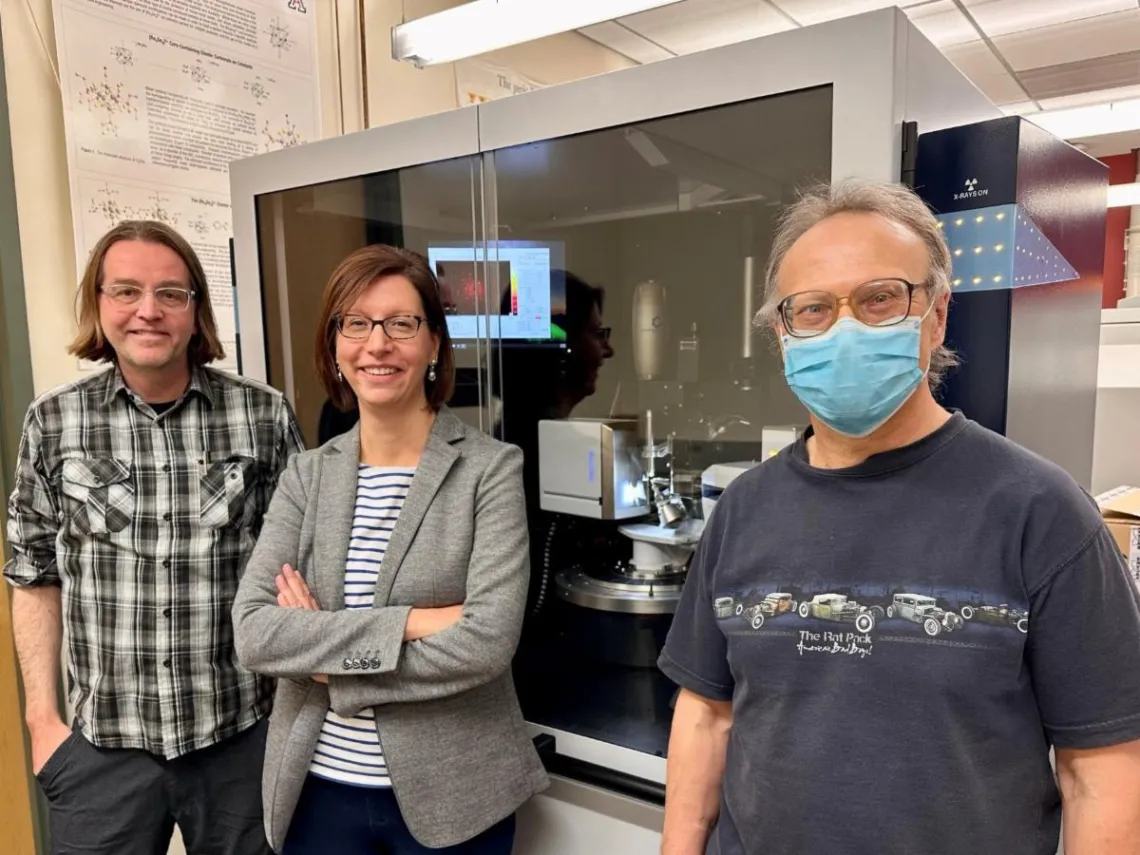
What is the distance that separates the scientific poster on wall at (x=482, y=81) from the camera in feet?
10.7

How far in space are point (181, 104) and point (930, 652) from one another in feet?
7.64

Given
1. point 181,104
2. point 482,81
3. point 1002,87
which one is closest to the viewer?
point 181,104

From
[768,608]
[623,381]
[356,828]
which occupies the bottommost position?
[356,828]

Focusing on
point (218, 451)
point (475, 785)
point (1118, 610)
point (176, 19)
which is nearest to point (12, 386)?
point (218, 451)

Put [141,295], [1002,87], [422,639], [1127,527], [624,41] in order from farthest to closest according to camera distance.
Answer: [1002,87]
[624,41]
[1127,527]
[141,295]
[422,639]

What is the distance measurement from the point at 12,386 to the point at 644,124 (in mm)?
1565

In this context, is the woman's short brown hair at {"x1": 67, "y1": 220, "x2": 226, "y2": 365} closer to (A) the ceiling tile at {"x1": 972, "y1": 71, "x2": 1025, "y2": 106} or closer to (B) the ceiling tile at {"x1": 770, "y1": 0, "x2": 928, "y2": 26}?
(B) the ceiling tile at {"x1": 770, "y1": 0, "x2": 928, "y2": 26}

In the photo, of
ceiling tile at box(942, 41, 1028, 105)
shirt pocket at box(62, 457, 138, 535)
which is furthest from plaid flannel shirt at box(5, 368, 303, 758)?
ceiling tile at box(942, 41, 1028, 105)

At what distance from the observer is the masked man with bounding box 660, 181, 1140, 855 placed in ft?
2.54

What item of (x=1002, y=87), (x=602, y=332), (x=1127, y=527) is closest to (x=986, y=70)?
(x=1002, y=87)

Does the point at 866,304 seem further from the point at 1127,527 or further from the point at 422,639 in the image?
the point at 1127,527

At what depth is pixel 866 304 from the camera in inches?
33.4

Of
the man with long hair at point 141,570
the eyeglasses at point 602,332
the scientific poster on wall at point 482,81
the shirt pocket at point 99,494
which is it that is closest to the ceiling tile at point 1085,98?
the scientific poster on wall at point 482,81

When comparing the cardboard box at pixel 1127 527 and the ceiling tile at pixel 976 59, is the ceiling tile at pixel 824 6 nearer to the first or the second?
the ceiling tile at pixel 976 59
